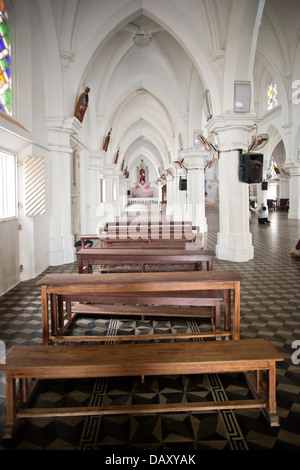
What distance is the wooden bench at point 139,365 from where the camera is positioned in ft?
7.63

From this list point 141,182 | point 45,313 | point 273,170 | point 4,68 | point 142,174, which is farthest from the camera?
point 141,182

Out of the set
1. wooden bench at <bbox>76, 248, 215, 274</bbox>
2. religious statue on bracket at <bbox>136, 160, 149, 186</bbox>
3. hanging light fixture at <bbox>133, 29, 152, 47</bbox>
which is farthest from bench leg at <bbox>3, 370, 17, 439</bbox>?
religious statue on bracket at <bbox>136, 160, 149, 186</bbox>

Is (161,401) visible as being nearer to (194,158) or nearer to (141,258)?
(141,258)

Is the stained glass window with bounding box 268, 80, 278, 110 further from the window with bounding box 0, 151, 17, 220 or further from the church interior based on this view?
the window with bounding box 0, 151, 17, 220

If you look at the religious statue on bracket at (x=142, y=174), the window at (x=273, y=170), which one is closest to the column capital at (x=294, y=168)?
the window at (x=273, y=170)

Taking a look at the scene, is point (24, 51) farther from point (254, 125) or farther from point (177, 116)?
point (177, 116)

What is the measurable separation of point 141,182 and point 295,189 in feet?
106

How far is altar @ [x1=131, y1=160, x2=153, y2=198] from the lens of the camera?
4825 cm

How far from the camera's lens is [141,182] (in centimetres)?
4831

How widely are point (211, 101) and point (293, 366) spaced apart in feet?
23.2

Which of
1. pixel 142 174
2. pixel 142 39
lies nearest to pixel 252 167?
pixel 142 39

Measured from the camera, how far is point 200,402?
255cm

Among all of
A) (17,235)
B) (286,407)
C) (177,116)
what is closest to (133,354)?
(286,407)

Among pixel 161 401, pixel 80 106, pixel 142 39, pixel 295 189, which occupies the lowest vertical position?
pixel 161 401
